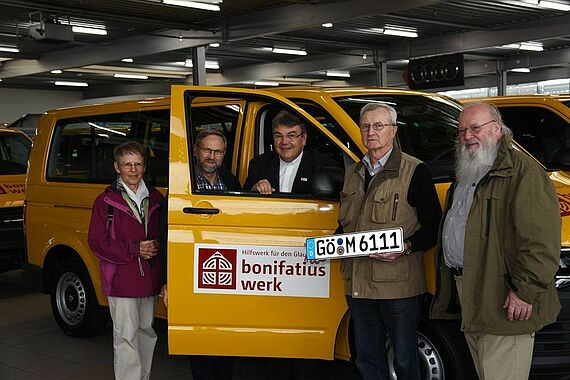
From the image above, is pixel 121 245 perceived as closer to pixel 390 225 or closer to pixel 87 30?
pixel 390 225

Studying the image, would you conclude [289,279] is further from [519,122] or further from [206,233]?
[519,122]

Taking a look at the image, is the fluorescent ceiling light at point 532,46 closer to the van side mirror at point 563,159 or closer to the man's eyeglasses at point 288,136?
the van side mirror at point 563,159

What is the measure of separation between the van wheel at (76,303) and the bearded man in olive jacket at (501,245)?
3.63 meters

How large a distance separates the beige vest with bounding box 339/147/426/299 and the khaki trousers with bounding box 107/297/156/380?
4.69ft

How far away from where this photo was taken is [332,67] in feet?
73.6

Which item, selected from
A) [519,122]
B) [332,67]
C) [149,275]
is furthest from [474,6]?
[149,275]

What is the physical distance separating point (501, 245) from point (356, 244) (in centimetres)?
69

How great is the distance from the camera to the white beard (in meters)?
3.23

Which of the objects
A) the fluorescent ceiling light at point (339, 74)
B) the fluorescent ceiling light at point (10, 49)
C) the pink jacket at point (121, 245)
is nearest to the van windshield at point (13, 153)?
the pink jacket at point (121, 245)

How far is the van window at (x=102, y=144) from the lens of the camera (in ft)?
17.9

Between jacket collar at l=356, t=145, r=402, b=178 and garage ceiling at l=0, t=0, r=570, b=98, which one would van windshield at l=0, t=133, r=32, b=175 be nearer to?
garage ceiling at l=0, t=0, r=570, b=98

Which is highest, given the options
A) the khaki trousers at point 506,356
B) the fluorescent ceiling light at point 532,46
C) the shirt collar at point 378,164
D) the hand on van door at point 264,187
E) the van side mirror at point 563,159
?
the fluorescent ceiling light at point 532,46

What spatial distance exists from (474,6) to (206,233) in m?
12.4

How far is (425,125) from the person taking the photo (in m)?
4.78
